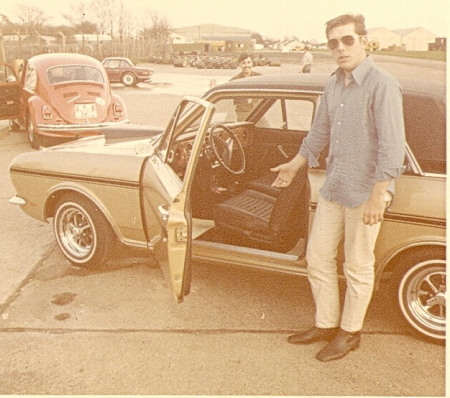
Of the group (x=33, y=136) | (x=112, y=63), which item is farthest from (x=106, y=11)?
(x=112, y=63)

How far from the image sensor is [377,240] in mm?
3016

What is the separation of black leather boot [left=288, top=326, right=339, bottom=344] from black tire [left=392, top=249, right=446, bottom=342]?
0.41m

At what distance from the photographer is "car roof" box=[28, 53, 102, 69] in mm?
9500

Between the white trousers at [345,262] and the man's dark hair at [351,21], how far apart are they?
2.73 ft

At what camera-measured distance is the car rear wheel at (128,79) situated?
22.0 m

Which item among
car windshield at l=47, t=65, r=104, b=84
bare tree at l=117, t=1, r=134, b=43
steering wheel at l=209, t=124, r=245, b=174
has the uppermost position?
bare tree at l=117, t=1, r=134, b=43

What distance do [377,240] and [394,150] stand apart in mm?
654

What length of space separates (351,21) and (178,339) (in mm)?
1920

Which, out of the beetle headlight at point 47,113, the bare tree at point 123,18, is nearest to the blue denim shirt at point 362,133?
the bare tree at point 123,18

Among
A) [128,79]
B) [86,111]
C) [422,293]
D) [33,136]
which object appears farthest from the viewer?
[128,79]

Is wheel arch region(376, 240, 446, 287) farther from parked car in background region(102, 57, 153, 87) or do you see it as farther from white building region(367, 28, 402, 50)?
parked car in background region(102, 57, 153, 87)

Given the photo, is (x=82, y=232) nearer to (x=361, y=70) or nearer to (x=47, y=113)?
(x=361, y=70)

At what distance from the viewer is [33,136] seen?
28.9 feet

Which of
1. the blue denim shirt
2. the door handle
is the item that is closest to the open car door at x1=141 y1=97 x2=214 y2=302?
the door handle
